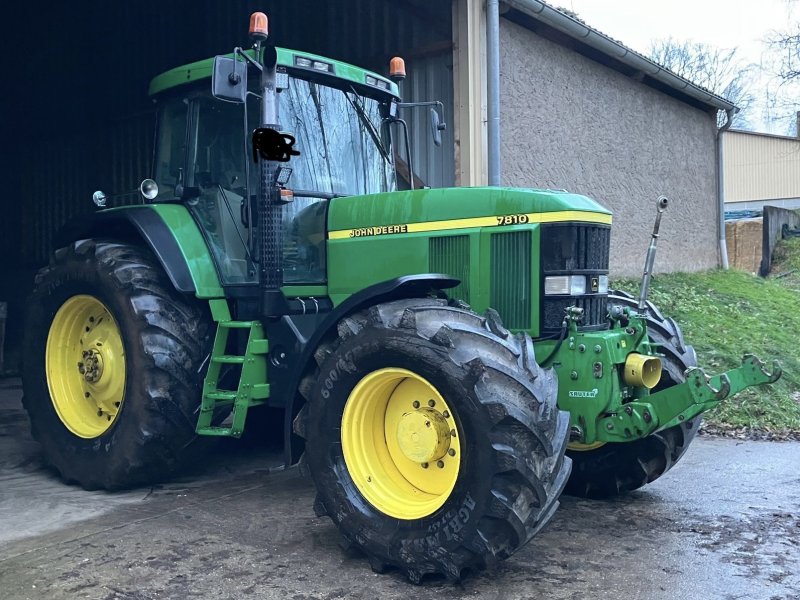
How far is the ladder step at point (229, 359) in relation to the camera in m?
4.73

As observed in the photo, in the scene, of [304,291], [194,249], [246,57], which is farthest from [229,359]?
[246,57]

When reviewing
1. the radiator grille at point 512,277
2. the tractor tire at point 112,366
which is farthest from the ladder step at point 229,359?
the radiator grille at point 512,277

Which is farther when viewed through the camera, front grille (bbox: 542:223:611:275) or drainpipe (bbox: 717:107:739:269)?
drainpipe (bbox: 717:107:739:269)

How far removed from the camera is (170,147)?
5422 mm

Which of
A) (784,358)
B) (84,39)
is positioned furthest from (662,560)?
(84,39)

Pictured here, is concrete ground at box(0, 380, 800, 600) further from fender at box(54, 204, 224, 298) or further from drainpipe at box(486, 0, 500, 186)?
drainpipe at box(486, 0, 500, 186)

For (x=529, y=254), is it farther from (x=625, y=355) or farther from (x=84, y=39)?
(x=84, y=39)

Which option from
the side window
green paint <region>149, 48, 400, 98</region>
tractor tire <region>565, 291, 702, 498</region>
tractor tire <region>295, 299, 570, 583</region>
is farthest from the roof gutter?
tractor tire <region>295, 299, 570, 583</region>

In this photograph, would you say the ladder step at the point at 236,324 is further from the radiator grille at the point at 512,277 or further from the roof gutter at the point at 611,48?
the roof gutter at the point at 611,48

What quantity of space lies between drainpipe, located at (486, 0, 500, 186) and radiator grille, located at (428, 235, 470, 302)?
385 cm

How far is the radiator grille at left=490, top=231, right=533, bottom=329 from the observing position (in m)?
4.19

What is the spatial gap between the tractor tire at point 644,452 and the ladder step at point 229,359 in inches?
80.1

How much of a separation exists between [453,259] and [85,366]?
2598 millimetres

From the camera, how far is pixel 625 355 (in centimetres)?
407
